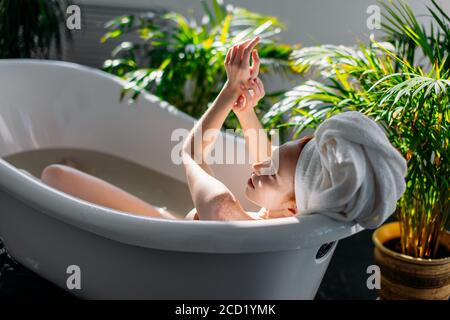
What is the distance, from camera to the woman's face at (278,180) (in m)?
1.58

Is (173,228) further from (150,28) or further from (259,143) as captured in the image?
(150,28)

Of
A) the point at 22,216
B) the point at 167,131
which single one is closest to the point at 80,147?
the point at 167,131

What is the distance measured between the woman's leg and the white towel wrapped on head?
2.21 feet

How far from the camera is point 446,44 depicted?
1.99 m

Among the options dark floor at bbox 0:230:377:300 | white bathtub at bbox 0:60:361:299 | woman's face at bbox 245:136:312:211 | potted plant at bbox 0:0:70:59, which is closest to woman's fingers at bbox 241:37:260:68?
woman's face at bbox 245:136:312:211

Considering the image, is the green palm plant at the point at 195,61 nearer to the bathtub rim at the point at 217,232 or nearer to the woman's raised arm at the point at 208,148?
the woman's raised arm at the point at 208,148

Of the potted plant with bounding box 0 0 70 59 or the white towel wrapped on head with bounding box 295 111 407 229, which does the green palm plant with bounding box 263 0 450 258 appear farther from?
the potted plant with bounding box 0 0 70 59

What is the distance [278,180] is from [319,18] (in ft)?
5.69

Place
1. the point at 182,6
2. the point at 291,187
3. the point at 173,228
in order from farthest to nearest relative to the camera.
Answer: the point at 182,6 < the point at 291,187 < the point at 173,228

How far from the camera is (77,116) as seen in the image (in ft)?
9.26

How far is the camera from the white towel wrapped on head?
1.43 m

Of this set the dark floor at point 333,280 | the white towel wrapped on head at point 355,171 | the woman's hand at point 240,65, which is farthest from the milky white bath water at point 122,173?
the white towel wrapped on head at point 355,171

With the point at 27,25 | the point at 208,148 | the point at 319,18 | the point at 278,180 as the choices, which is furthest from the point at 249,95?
the point at 27,25
